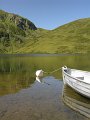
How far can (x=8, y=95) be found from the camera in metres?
29.8

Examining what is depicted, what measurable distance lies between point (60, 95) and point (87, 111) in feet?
24.4

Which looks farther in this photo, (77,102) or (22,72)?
(22,72)

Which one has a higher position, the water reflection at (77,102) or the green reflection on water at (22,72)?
the water reflection at (77,102)

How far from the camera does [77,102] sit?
84.4 feet

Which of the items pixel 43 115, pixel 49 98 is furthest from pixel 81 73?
pixel 43 115

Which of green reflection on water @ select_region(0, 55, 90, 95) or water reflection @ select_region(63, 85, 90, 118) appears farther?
green reflection on water @ select_region(0, 55, 90, 95)

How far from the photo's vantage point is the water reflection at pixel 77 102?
2244 centimetres

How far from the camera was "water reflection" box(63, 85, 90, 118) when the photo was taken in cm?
2244

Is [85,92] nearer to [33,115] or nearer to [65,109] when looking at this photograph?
[65,109]

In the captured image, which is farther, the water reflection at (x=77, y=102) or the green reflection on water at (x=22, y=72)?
the green reflection on water at (x=22, y=72)

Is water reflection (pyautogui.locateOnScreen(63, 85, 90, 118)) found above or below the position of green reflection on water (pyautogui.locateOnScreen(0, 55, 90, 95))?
above

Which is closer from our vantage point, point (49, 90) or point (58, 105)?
point (58, 105)

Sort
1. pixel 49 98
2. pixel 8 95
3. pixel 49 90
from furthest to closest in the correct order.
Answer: pixel 49 90, pixel 8 95, pixel 49 98

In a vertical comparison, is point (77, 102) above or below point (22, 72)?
above
